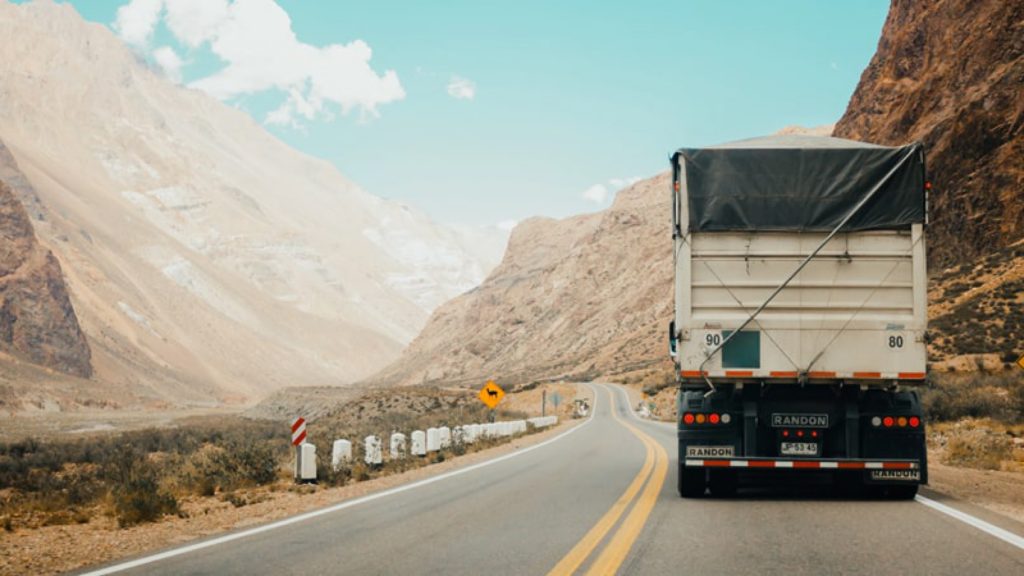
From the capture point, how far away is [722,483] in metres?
13.2

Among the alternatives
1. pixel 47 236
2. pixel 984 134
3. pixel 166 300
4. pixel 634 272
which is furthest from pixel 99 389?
pixel 984 134

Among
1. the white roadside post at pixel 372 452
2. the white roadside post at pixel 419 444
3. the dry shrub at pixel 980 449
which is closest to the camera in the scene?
the dry shrub at pixel 980 449

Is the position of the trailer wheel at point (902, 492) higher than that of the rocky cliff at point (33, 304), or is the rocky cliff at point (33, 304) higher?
the rocky cliff at point (33, 304)

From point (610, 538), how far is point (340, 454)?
34.0 feet

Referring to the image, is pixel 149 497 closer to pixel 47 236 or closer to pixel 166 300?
pixel 47 236

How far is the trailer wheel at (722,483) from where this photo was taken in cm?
1304

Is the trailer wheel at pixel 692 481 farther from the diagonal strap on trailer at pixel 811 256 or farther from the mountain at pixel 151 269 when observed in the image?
the mountain at pixel 151 269

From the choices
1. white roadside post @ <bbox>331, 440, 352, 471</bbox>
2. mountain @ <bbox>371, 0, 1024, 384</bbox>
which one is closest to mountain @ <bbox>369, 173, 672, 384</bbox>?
mountain @ <bbox>371, 0, 1024, 384</bbox>

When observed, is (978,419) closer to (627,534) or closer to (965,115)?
(627,534)

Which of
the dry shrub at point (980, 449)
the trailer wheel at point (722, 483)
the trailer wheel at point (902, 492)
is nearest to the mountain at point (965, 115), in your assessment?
the dry shrub at point (980, 449)

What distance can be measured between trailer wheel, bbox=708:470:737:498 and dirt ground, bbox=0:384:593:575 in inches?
206

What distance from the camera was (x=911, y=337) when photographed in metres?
11.9

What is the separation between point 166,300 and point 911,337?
481ft

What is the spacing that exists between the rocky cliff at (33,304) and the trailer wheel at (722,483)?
9362 cm
